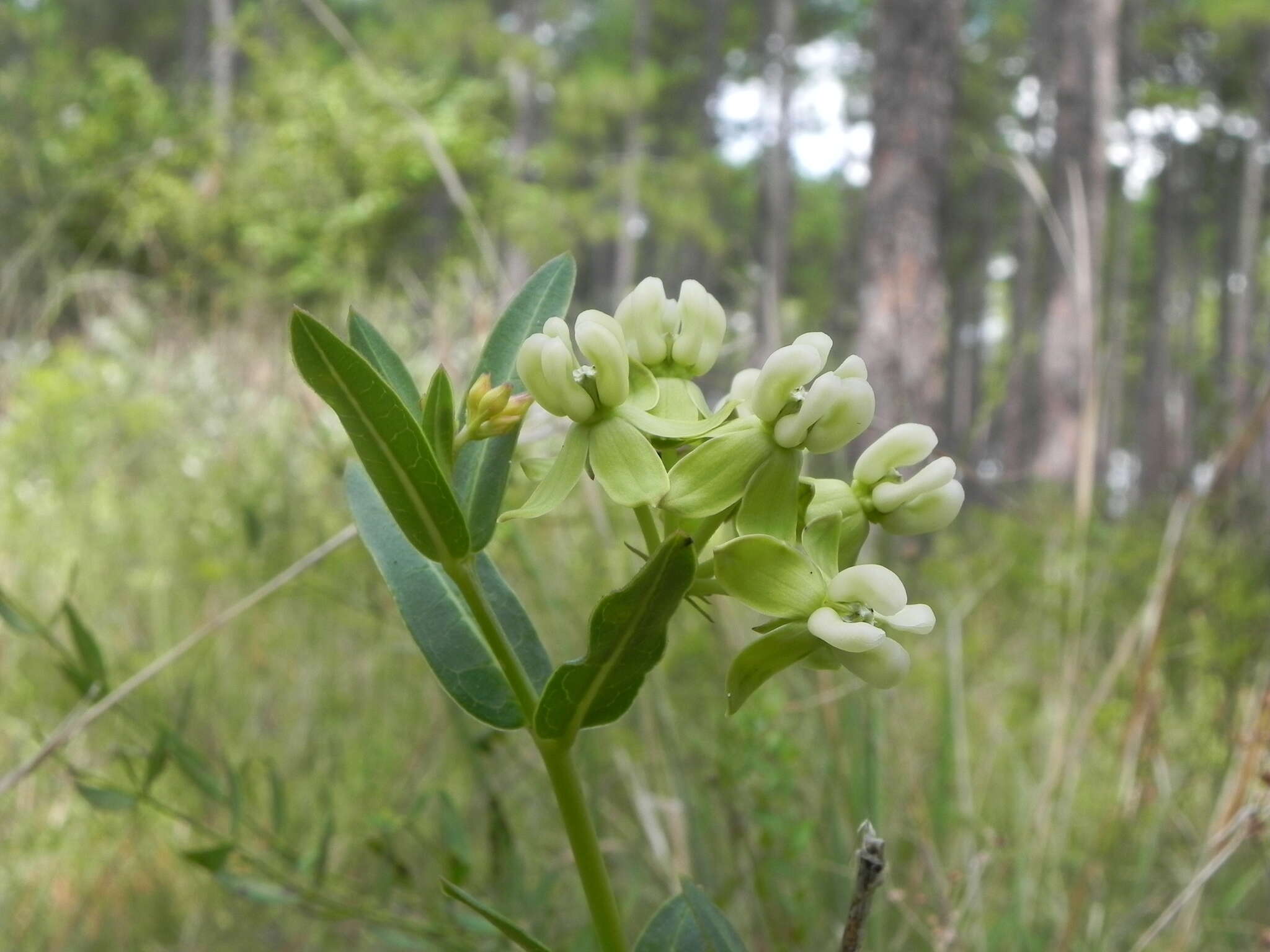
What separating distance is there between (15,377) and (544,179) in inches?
578

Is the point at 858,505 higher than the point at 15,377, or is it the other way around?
the point at 15,377

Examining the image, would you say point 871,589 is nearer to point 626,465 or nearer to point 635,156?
point 626,465

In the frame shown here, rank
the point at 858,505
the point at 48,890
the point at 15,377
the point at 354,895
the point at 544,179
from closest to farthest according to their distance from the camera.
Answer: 1. the point at 858,505
2. the point at 354,895
3. the point at 48,890
4. the point at 15,377
5. the point at 544,179

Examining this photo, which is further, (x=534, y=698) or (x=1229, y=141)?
(x=1229, y=141)

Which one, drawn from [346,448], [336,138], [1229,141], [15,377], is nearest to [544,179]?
[336,138]

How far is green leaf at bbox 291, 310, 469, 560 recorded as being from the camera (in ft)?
1.64

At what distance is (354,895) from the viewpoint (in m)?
1.14

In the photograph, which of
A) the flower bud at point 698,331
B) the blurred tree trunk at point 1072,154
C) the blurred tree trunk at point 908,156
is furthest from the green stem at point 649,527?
the blurred tree trunk at point 1072,154

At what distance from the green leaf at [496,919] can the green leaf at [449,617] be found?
0.35 ft

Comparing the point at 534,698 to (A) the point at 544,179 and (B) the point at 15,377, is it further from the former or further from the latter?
(A) the point at 544,179

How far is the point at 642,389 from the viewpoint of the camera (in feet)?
2.12

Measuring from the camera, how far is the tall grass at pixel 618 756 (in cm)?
126

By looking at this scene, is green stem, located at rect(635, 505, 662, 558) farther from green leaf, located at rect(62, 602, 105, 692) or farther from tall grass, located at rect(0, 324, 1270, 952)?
green leaf, located at rect(62, 602, 105, 692)

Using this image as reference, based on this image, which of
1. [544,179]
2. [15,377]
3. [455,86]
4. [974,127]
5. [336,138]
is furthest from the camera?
[974,127]
